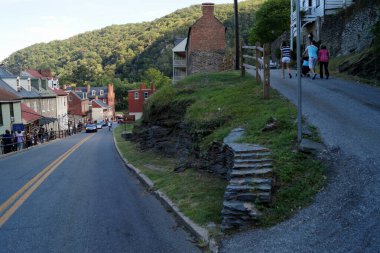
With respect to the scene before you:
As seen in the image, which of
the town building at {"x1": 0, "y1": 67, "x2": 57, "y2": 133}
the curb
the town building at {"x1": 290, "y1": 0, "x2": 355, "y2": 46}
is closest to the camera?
the curb

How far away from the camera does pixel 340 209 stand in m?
5.72

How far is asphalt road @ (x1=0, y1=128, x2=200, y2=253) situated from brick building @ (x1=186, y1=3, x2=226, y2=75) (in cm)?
2762

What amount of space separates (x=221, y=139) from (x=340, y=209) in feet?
14.5

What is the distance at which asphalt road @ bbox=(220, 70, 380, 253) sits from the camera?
505cm

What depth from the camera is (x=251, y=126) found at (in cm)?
970

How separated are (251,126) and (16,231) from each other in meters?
5.49

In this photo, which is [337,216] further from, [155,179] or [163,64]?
[163,64]

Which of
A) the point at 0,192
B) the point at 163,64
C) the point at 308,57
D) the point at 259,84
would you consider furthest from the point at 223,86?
the point at 163,64

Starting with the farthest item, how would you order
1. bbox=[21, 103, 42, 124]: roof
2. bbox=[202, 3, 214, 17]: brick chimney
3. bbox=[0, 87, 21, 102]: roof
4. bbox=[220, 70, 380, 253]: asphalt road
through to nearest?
bbox=[202, 3, 214, 17]: brick chimney, bbox=[21, 103, 42, 124]: roof, bbox=[0, 87, 21, 102]: roof, bbox=[220, 70, 380, 253]: asphalt road

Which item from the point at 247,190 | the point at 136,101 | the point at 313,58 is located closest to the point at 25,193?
the point at 247,190

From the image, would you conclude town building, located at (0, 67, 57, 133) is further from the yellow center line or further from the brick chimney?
the yellow center line

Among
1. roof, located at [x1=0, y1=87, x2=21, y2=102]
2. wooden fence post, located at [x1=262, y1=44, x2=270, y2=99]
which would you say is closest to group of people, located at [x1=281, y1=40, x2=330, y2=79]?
wooden fence post, located at [x1=262, y1=44, x2=270, y2=99]

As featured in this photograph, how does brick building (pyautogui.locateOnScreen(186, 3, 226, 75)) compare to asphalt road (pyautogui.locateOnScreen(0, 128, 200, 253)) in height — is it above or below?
above

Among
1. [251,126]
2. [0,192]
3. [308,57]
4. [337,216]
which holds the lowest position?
[0,192]
